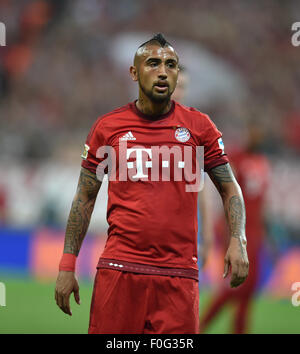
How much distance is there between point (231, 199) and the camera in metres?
3.99

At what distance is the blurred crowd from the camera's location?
15586 millimetres

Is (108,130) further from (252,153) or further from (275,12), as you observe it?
→ (275,12)

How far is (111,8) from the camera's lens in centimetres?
2077

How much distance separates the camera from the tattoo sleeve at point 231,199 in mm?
3930

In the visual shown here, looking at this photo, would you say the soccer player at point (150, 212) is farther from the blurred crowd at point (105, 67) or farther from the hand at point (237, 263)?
the blurred crowd at point (105, 67)

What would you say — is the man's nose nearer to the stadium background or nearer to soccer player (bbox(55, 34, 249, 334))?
soccer player (bbox(55, 34, 249, 334))

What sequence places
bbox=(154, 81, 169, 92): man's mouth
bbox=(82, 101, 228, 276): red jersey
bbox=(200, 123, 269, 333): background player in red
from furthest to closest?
bbox=(200, 123, 269, 333): background player in red
bbox=(154, 81, 169, 92): man's mouth
bbox=(82, 101, 228, 276): red jersey

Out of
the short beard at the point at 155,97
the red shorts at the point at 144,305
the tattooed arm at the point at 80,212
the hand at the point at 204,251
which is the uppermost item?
the short beard at the point at 155,97

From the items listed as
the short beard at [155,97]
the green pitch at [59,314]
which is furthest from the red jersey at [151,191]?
the green pitch at [59,314]

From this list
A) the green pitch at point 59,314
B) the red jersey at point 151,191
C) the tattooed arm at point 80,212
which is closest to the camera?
the red jersey at point 151,191

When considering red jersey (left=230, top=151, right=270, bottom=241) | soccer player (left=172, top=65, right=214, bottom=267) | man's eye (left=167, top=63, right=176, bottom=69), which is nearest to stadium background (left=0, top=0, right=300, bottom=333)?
red jersey (left=230, top=151, right=270, bottom=241)

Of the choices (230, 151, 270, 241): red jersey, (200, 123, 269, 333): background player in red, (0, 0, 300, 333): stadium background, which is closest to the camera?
(200, 123, 269, 333): background player in red

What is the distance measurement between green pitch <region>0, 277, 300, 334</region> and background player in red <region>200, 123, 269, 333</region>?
20.4 inches

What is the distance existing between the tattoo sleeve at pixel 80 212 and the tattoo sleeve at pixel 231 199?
0.70 m
